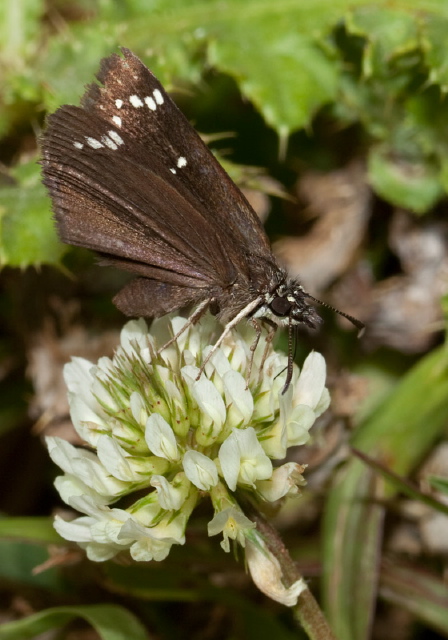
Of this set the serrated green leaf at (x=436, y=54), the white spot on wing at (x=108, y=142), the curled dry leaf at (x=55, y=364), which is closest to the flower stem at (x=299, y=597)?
the white spot on wing at (x=108, y=142)

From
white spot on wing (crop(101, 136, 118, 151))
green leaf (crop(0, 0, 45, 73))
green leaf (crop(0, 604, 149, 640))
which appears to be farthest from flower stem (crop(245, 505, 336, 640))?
green leaf (crop(0, 0, 45, 73))

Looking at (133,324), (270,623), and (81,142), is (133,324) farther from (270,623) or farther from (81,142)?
(270,623)

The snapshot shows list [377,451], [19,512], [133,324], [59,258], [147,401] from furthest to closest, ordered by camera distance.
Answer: [19,512], [377,451], [59,258], [133,324], [147,401]

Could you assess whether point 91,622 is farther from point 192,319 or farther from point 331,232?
point 331,232

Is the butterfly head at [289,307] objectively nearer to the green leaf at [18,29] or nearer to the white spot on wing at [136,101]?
the white spot on wing at [136,101]

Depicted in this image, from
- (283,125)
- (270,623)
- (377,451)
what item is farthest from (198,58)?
(270,623)

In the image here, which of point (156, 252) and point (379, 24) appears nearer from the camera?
point (156, 252)

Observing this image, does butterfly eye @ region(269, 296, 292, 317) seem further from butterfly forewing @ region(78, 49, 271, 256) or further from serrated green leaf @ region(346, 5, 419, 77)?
serrated green leaf @ region(346, 5, 419, 77)
